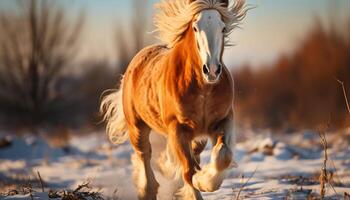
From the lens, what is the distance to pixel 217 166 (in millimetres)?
4914

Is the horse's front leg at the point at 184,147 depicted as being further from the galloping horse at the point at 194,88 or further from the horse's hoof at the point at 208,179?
the horse's hoof at the point at 208,179

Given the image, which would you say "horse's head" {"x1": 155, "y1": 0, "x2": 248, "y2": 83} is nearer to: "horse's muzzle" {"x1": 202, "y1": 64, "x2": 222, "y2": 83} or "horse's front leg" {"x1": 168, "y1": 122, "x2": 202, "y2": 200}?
"horse's muzzle" {"x1": 202, "y1": 64, "x2": 222, "y2": 83}

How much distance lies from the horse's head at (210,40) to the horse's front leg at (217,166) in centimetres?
70

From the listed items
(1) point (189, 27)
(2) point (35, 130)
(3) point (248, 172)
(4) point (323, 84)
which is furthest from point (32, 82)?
(1) point (189, 27)

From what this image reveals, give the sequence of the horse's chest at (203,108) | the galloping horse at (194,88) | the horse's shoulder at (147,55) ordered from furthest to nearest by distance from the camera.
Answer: the horse's shoulder at (147,55), the horse's chest at (203,108), the galloping horse at (194,88)

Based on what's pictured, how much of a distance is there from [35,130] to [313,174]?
50.7 feet

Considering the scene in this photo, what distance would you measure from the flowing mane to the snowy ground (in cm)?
151

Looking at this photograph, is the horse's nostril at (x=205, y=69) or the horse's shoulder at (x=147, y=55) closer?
the horse's nostril at (x=205, y=69)

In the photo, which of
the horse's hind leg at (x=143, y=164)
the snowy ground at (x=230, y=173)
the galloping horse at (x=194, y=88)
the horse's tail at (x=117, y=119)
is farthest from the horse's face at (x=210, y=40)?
the horse's tail at (x=117, y=119)

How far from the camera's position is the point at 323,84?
19391mm

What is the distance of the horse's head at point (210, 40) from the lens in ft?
14.9

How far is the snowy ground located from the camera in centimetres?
668

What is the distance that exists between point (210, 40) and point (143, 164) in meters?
2.60

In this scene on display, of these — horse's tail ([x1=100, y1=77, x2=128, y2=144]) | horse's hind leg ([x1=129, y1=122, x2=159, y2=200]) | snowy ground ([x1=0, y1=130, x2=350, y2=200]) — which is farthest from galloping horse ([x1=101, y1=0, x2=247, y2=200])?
horse's tail ([x1=100, y1=77, x2=128, y2=144])
